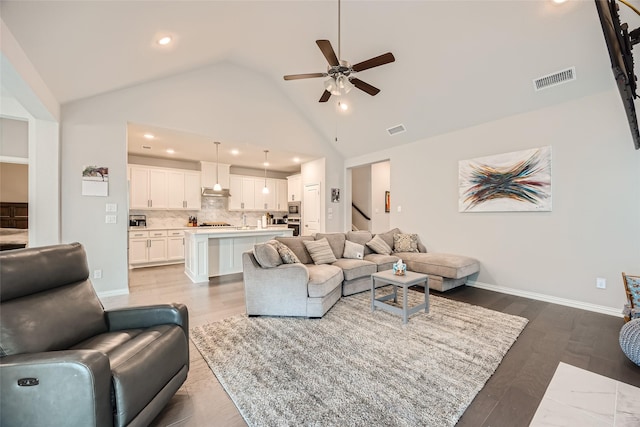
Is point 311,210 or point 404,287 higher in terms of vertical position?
point 311,210

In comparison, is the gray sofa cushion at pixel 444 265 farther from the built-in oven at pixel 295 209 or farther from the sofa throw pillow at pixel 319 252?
the built-in oven at pixel 295 209

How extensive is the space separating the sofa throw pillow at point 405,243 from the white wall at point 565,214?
546 mm

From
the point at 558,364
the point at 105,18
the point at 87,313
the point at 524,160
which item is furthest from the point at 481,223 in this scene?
the point at 105,18

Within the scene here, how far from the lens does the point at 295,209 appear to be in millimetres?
7844

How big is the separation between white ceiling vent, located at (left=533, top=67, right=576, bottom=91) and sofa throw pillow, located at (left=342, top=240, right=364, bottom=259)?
11.0 feet

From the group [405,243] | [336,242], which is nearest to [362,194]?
[405,243]

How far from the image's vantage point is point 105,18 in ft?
8.38

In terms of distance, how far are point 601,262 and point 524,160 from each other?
160 cm

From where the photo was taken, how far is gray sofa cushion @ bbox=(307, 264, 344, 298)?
3.12 metres

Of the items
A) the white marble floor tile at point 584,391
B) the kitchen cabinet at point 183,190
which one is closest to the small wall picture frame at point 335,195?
the kitchen cabinet at point 183,190

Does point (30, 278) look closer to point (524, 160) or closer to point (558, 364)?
point (558, 364)

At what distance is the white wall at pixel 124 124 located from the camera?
388 cm

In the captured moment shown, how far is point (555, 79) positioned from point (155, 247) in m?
8.02

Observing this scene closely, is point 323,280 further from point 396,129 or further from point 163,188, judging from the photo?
point 163,188
